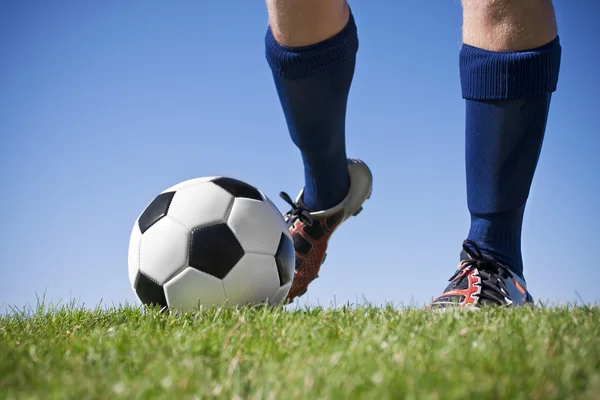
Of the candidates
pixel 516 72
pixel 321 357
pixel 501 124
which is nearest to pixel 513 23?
pixel 516 72

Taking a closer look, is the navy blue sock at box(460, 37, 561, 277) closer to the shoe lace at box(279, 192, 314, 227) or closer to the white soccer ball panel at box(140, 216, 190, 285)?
the shoe lace at box(279, 192, 314, 227)

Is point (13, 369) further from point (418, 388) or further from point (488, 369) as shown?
point (488, 369)

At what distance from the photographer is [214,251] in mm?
2781

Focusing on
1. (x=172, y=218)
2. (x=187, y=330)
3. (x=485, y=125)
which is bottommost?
(x=187, y=330)

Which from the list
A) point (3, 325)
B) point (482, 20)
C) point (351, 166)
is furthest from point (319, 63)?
point (3, 325)

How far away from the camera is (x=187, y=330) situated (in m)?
2.25

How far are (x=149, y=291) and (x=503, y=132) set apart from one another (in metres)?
A: 2.08

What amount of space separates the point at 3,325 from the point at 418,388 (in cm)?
244

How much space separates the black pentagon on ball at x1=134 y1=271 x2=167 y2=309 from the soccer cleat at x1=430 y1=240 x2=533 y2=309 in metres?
1.40

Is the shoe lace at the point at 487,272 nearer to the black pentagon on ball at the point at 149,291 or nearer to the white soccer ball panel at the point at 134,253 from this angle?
the black pentagon on ball at the point at 149,291

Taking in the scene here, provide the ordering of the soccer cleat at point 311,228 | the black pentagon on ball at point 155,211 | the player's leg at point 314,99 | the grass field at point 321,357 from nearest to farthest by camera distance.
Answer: the grass field at point 321,357, the black pentagon on ball at point 155,211, the player's leg at point 314,99, the soccer cleat at point 311,228

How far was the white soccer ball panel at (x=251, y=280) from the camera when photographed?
2.80 meters

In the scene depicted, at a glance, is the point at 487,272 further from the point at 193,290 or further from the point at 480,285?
the point at 193,290

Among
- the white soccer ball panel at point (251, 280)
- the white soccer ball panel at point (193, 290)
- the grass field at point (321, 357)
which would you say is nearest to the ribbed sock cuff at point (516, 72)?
the grass field at point (321, 357)
